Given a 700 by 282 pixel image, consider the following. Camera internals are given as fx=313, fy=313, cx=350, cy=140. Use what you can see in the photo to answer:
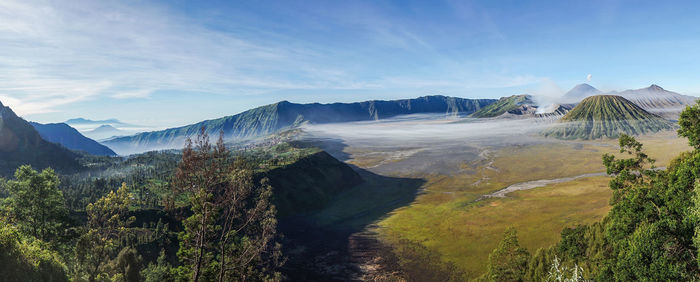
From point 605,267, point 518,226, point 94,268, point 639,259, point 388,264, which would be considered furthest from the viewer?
point 518,226

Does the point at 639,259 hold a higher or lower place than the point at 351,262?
higher

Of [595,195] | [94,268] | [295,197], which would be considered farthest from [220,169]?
[595,195]

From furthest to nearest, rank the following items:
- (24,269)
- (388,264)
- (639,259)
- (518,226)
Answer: (518,226) < (388,264) < (639,259) < (24,269)

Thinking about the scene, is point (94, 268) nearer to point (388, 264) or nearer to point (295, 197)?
point (388, 264)

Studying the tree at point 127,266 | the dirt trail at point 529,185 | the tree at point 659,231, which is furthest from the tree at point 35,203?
the dirt trail at point 529,185

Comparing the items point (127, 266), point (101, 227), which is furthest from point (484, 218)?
point (101, 227)

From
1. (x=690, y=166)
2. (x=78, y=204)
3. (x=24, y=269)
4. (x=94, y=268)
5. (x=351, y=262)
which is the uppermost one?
(x=690, y=166)

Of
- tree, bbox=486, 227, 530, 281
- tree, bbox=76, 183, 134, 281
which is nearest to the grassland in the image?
tree, bbox=486, 227, 530, 281
